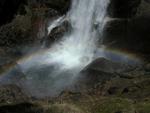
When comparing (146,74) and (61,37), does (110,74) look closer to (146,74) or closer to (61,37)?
(146,74)

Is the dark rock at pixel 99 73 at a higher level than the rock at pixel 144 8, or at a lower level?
lower

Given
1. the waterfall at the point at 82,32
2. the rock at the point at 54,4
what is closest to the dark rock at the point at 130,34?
the waterfall at the point at 82,32

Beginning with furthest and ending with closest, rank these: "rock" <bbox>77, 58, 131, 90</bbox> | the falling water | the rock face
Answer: the rock face, the falling water, "rock" <bbox>77, 58, 131, 90</bbox>

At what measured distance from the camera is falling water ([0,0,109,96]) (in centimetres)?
2616

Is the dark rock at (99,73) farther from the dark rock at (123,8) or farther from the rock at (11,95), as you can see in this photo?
the dark rock at (123,8)

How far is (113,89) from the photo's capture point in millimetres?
20016

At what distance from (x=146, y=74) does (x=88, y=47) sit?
9.63 metres

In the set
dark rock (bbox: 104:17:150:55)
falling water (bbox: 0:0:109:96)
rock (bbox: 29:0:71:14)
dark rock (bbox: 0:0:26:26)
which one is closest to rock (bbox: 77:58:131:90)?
falling water (bbox: 0:0:109:96)

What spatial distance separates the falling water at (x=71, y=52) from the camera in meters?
26.2

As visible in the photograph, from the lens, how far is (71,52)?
30500 millimetres

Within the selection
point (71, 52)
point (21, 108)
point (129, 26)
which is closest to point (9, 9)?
point (71, 52)

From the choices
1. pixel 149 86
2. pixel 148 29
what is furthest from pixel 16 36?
pixel 149 86

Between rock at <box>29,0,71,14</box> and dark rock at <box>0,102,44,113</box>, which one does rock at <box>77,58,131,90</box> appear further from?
rock at <box>29,0,71,14</box>

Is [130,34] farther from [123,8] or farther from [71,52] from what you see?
[71,52]
